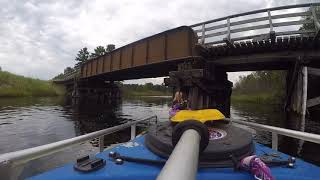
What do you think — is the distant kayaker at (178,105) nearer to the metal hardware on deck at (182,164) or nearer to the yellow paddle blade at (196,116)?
the yellow paddle blade at (196,116)

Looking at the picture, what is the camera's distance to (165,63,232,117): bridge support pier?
48.4ft

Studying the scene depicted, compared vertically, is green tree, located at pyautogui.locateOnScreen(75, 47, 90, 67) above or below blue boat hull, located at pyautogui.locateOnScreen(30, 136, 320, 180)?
above

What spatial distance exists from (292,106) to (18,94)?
1771 inches

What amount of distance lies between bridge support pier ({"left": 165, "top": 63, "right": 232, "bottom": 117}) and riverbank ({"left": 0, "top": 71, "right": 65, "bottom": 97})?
1581 inches

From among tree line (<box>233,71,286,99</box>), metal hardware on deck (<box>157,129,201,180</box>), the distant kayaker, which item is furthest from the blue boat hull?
tree line (<box>233,71,286,99</box>)

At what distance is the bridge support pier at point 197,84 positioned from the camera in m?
14.7

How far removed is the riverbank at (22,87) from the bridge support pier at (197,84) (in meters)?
A: 40.2

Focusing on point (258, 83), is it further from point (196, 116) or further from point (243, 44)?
point (196, 116)

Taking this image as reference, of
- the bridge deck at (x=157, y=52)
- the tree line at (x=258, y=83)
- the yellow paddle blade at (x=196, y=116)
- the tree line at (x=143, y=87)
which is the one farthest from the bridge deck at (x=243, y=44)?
the tree line at (x=143, y=87)

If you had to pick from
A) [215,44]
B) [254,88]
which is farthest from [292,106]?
[254,88]

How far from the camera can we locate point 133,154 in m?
3.45

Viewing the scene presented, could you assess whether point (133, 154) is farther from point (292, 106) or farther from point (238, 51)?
point (292, 106)

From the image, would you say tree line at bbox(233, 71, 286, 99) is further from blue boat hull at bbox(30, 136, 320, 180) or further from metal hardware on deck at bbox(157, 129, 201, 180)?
metal hardware on deck at bbox(157, 129, 201, 180)

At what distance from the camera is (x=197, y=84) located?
48.6ft
